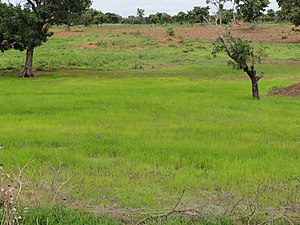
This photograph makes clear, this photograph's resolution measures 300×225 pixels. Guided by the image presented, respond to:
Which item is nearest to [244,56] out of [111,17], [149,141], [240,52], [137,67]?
[240,52]

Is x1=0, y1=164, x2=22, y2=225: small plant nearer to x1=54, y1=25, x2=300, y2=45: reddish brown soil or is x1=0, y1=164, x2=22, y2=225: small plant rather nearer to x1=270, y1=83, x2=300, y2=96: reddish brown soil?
x1=270, y1=83, x2=300, y2=96: reddish brown soil

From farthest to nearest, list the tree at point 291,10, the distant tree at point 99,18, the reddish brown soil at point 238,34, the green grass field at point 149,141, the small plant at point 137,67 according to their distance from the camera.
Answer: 1. the distant tree at point 99,18
2. the reddish brown soil at point 238,34
3. the tree at point 291,10
4. the small plant at point 137,67
5. the green grass field at point 149,141

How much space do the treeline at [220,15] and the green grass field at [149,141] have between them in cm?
402

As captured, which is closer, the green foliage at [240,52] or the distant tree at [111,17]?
the green foliage at [240,52]

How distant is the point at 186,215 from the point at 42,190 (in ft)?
8.63

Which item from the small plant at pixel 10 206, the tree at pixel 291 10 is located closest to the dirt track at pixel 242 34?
the tree at pixel 291 10

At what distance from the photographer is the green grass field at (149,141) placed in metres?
8.29

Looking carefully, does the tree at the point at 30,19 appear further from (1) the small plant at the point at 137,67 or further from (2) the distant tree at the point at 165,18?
(2) the distant tree at the point at 165,18

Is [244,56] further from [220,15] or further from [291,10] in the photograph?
[291,10]

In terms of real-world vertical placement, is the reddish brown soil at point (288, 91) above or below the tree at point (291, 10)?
below

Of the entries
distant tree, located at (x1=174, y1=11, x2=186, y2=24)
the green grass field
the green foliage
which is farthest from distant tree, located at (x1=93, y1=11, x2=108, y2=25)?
the green foliage

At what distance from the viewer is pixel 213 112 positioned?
57.1 feet

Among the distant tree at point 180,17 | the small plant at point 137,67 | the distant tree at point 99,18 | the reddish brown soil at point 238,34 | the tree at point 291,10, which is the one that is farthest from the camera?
the distant tree at point 180,17

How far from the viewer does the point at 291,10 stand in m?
57.8
